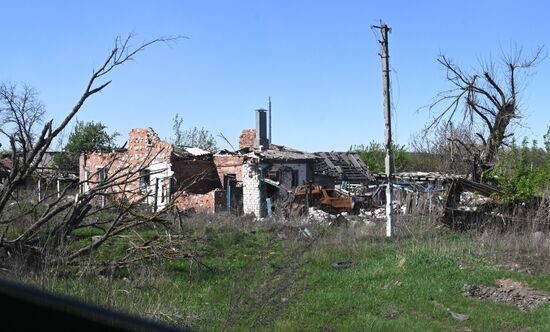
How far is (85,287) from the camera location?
6727 millimetres

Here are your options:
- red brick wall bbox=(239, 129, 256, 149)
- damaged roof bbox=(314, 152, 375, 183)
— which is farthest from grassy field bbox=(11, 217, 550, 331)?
damaged roof bbox=(314, 152, 375, 183)

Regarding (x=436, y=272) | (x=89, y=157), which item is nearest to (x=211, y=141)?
(x=89, y=157)

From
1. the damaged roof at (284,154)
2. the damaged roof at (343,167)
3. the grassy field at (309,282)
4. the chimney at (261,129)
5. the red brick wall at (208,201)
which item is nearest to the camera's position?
the grassy field at (309,282)

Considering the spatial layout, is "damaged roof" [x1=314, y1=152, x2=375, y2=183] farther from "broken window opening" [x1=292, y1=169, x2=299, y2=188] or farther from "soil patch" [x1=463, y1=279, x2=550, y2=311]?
"soil patch" [x1=463, y1=279, x2=550, y2=311]

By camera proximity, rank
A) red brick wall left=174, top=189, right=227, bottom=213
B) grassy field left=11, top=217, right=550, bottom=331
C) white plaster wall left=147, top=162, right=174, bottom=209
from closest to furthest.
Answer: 1. grassy field left=11, top=217, right=550, bottom=331
2. white plaster wall left=147, top=162, right=174, bottom=209
3. red brick wall left=174, top=189, right=227, bottom=213

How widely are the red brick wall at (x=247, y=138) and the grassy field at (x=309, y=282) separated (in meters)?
24.1

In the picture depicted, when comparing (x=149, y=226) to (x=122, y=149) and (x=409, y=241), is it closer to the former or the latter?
(x=409, y=241)

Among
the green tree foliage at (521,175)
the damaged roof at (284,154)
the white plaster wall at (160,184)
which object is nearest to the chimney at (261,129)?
the damaged roof at (284,154)

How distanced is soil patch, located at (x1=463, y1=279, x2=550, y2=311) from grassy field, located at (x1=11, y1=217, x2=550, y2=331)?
0.66 ft

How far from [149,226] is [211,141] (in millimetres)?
44812

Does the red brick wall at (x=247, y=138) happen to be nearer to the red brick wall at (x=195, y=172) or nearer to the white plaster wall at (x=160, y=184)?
the red brick wall at (x=195, y=172)

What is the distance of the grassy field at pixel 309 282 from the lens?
682 centimetres

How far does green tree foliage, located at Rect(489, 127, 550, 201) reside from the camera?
66.2 ft

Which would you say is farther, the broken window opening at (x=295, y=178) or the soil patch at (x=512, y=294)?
the broken window opening at (x=295, y=178)
